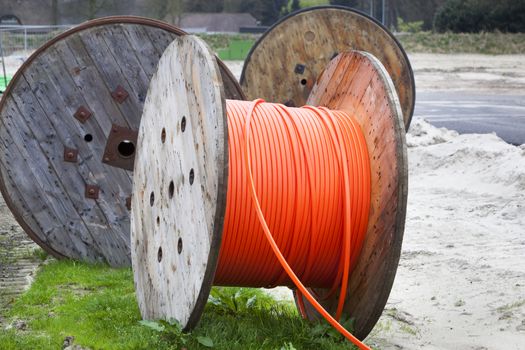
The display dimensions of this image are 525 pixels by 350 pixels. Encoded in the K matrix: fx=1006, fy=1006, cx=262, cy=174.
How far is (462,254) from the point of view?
26.8ft

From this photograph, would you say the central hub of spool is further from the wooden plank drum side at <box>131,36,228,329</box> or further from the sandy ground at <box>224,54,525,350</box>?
the sandy ground at <box>224,54,525,350</box>

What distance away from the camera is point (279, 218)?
18.0 feet

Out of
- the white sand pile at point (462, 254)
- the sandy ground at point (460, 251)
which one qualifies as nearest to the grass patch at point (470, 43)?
the sandy ground at point (460, 251)

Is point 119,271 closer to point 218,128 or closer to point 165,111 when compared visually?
point 165,111

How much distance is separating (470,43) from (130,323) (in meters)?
37.7

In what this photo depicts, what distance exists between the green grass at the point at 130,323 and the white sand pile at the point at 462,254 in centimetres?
63

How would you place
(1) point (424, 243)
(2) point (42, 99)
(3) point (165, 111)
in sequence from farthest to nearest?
1. (1) point (424, 243)
2. (2) point (42, 99)
3. (3) point (165, 111)

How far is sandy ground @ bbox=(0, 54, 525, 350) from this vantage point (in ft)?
20.5

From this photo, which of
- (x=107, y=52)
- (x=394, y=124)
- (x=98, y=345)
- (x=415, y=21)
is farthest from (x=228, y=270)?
(x=415, y=21)

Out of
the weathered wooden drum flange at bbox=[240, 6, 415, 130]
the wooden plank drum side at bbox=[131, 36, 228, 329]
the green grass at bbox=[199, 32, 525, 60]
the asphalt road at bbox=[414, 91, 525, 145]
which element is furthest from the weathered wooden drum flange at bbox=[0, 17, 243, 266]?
the green grass at bbox=[199, 32, 525, 60]

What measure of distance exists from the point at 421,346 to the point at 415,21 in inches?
2528

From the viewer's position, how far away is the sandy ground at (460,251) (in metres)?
6.26

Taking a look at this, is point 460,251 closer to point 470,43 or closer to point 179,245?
point 179,245

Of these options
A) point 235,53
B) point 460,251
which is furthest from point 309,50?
point 235,53
